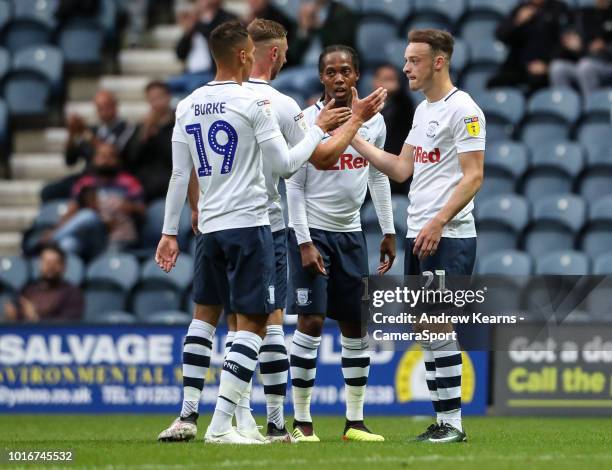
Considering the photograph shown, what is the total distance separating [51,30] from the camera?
17891 mm

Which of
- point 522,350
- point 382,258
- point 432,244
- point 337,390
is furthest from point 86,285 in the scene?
point 432,244

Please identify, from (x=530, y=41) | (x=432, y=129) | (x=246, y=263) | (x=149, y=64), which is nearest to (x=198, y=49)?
A: (x=149, y=64)

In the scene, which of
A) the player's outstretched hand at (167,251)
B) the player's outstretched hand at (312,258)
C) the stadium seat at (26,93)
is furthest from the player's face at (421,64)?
the stadium seat at (26,93)

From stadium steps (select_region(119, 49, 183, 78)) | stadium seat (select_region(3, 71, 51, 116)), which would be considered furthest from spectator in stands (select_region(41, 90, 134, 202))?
stadium steps (select_region(119, 49, 183, 78))

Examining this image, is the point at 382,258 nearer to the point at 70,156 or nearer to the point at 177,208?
the point at 177,208

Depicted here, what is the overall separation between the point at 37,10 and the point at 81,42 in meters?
0.85

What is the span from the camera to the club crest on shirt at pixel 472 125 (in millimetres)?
8242

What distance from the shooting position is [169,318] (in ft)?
44.0

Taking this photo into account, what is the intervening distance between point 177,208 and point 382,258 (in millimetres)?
1570

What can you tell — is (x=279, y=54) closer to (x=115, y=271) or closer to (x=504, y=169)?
(x=115, y=271)

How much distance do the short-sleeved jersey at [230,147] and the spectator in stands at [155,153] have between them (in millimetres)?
7049

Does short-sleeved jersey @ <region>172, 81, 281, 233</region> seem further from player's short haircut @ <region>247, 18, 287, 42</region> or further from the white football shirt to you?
the white football shirt

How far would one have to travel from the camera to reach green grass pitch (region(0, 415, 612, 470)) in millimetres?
7074

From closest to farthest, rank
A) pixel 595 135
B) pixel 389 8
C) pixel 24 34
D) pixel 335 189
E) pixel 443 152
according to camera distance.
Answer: pixel 443 152, pixel 335 189, pixel 595 135, pixel 389 8, pixel 24 34
